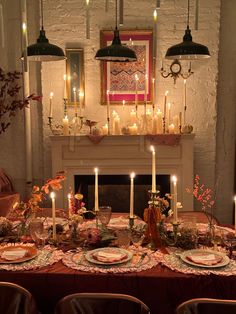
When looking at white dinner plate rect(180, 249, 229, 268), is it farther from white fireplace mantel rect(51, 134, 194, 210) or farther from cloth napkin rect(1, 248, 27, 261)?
white fireplace mantel rect(51, 134, 194, 210)

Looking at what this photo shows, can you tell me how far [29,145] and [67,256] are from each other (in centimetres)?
269

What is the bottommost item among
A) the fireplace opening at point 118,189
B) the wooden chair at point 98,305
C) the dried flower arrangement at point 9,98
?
the fireplace opening at point 118,189

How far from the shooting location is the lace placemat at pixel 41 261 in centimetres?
210

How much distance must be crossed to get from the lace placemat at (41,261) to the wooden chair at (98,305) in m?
0.41

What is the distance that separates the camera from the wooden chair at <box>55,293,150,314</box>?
5.56 feet

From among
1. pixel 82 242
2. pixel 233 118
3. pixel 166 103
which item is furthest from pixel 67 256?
pixel 233 118

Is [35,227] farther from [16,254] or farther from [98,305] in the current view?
[98,305]

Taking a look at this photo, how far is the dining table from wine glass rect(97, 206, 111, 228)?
1.65 ft

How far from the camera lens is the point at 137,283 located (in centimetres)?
198

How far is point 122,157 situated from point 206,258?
95.7 inches

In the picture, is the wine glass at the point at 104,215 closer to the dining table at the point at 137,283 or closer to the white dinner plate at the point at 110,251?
the white dinner plate at the point at 110,251

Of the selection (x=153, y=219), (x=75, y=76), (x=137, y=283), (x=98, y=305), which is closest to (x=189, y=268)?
(x=137, y=283)

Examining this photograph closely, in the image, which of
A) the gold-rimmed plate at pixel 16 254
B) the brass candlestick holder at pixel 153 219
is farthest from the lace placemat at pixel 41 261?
the brass candlestick holder at pixel 153 219

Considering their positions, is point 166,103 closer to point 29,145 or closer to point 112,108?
point 112,108
